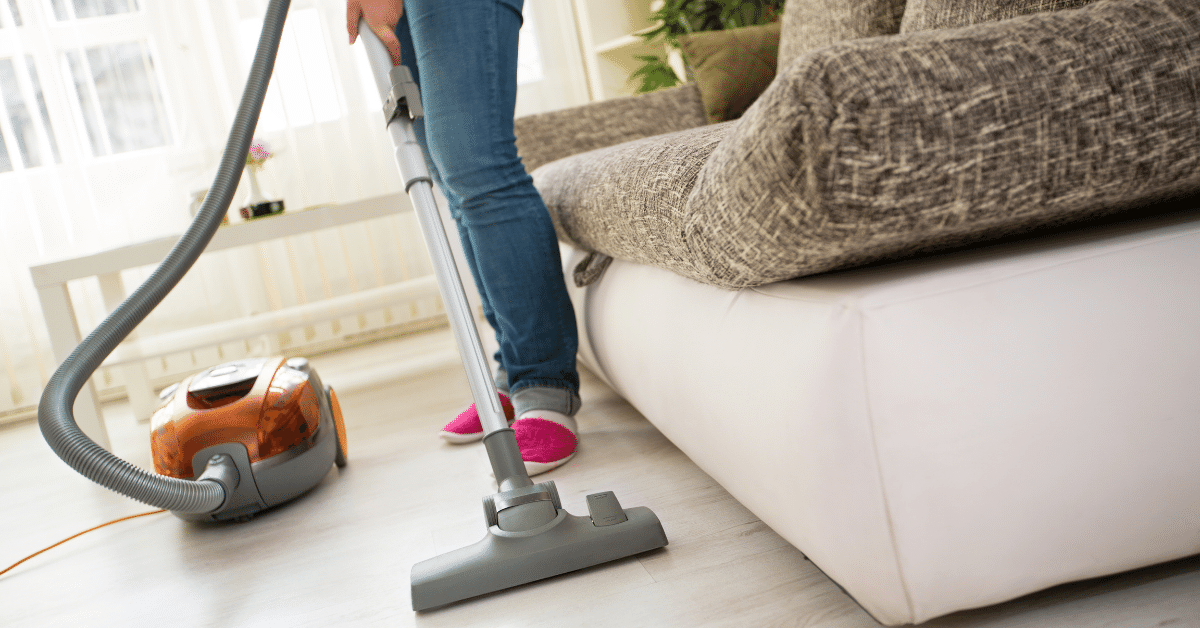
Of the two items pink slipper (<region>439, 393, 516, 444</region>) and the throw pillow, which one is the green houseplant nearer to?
the throw pillow

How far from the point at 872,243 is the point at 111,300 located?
2.21m

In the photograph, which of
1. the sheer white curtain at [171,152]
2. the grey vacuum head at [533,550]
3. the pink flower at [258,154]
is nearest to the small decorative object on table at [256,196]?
the pink flower at [258,154]

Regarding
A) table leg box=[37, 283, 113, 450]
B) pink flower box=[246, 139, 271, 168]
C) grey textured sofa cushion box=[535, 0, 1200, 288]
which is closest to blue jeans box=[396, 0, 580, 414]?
grey textured sofa cushion box=[535, 0, 1200, 288]

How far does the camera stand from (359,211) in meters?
1.97

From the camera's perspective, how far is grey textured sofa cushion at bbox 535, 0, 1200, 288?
0.46 m

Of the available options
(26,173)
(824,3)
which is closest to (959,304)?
(824,3)

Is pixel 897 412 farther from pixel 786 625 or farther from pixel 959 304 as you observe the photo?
pixel 786 625

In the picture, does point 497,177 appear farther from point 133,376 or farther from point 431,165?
point 133,376

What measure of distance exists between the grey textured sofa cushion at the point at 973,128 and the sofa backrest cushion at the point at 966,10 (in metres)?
0.31

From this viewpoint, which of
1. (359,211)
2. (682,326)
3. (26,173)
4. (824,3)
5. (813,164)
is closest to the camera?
(813,164)

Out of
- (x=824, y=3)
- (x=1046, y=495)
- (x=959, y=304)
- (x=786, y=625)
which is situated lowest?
(x=786, y=625)

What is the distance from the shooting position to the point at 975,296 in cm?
53

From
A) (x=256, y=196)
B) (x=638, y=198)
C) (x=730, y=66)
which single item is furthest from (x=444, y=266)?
(x=256, y=196)

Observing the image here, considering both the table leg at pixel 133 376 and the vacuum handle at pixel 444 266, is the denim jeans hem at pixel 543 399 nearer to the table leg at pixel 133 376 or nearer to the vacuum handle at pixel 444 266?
the vacuum handle at pixel 444 266
